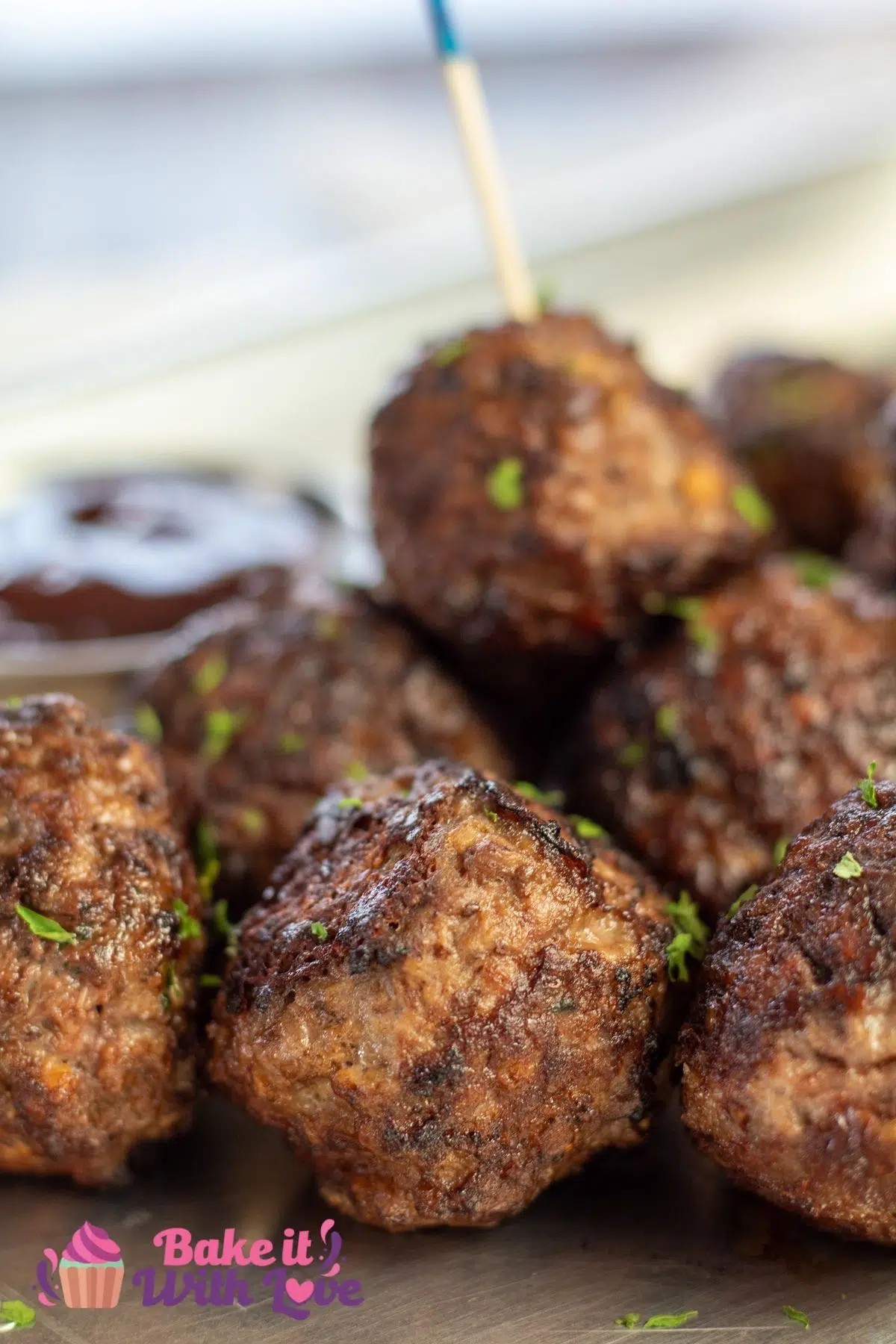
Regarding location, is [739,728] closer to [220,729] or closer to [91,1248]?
[220,729]

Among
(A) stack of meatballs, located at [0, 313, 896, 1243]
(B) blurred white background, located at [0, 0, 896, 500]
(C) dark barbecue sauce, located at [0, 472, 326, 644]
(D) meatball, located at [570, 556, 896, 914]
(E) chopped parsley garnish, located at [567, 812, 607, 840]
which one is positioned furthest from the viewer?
(B) blurred white background, located at [0, 0, 896, 500]

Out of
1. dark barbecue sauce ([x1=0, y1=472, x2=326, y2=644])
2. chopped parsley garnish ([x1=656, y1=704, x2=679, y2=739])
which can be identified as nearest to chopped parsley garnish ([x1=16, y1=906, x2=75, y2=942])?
chopped parsley garnish ([x1=656, y1=704, x2=679, y2=739])

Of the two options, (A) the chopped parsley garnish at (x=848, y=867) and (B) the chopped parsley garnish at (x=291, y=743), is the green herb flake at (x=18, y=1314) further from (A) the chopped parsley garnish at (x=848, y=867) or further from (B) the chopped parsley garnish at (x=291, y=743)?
(A) the chopped parsley garnish at (x=848, y=867)

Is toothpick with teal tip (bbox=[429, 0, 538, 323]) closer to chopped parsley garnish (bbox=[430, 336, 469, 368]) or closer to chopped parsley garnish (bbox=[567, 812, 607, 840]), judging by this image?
chopped parsley garnish (bbox=[430, 336, 469, 368])

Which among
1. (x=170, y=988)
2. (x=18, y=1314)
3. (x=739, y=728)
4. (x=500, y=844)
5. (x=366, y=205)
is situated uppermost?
(x=366, y=205)

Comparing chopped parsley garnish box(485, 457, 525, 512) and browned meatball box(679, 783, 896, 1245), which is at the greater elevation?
chopped parsley garnish box(485, 457, 525, 512)

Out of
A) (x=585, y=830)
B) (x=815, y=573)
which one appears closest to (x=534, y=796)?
(x=585, y=830)

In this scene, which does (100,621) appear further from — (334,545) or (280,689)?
(280,689)

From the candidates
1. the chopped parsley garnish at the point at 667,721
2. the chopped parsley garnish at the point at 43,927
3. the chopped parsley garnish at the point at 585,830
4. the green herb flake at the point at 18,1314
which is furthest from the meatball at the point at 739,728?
the green herb flake at the point at 18,1314
